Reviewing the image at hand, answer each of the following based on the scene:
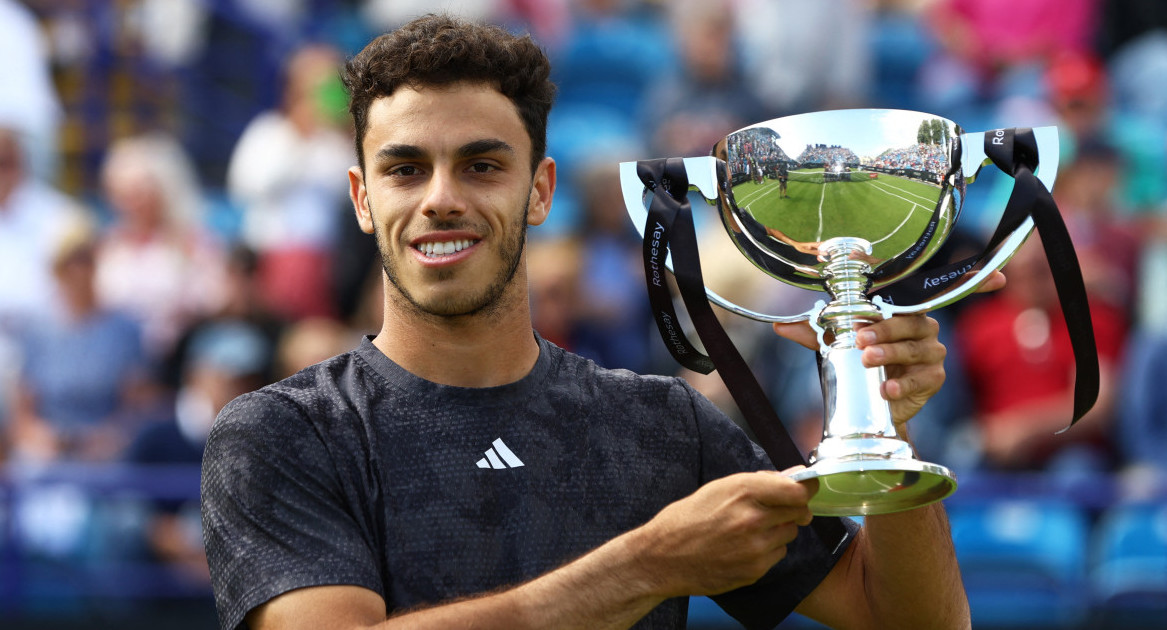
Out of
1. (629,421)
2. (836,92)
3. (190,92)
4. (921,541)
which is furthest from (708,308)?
(190,92)

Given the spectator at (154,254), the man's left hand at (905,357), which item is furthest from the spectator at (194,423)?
the man's left hand at (905,357)

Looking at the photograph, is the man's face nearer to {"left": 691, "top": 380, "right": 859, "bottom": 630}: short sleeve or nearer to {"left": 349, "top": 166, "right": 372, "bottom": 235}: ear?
{"left": 349, "top": 166, "right": 372, "bottom": 235}: ear

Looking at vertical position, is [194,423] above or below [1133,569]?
above

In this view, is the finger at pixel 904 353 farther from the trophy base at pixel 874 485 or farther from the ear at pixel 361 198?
the ear at pixel 361 198

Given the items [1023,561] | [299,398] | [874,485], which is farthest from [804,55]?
[874,485]

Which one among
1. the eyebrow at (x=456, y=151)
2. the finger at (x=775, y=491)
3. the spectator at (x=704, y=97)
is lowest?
the finger at (x=775, y=491)

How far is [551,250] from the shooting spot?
628 cm

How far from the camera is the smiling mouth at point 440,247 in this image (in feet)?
8.35

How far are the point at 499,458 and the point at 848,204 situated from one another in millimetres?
721

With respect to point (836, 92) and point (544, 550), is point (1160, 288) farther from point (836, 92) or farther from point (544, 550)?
point (544, 550)

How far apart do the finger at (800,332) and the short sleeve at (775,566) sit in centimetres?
30

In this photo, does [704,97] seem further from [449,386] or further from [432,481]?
[432,481]

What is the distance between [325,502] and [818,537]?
92cm

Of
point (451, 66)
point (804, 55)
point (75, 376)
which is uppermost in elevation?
point (804, 55)
